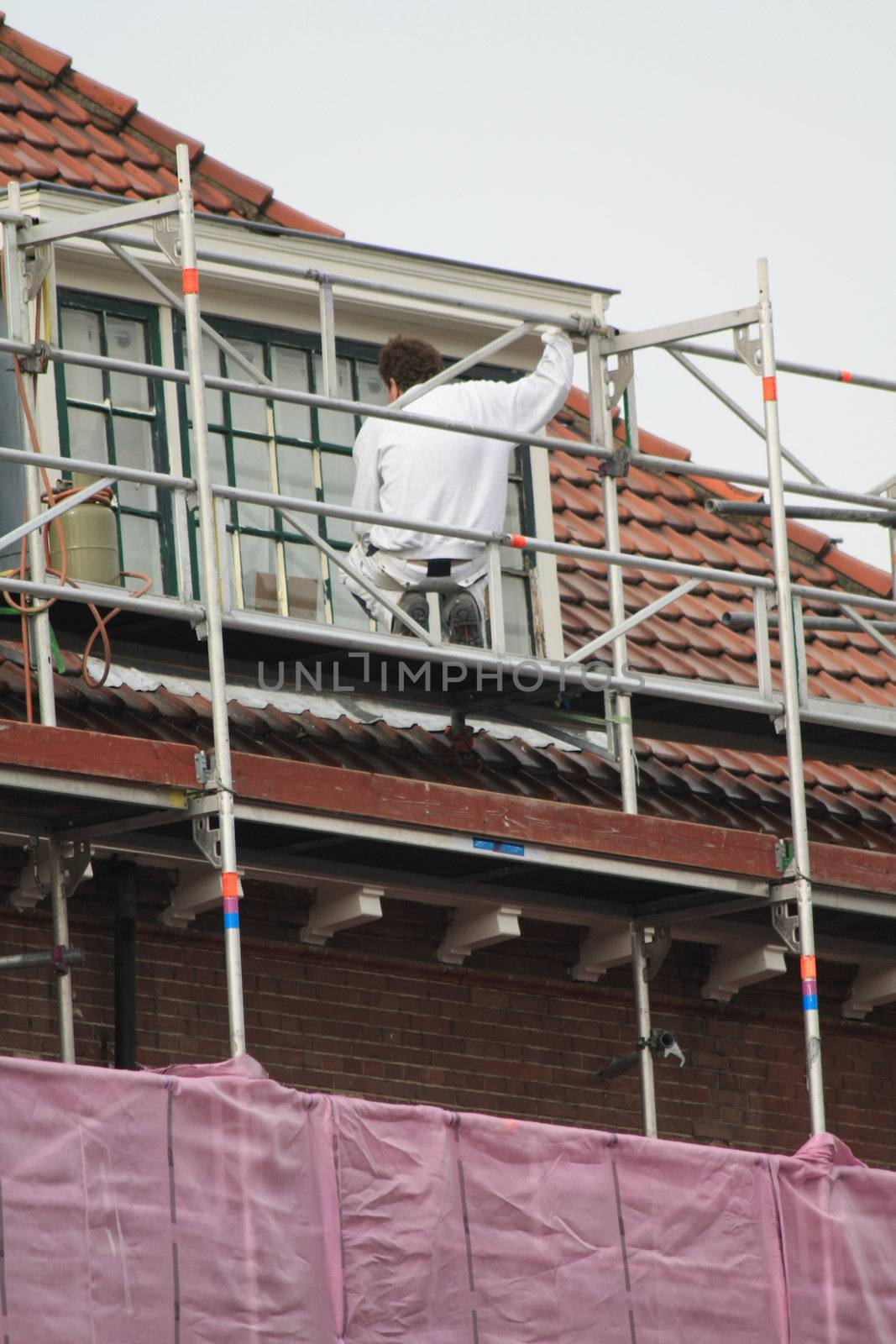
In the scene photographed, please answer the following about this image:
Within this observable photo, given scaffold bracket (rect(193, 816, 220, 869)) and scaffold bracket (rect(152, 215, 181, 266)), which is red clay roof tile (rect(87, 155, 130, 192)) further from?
scaffold bracket (rect(193, 816, 220, 869))

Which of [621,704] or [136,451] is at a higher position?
[136,451]

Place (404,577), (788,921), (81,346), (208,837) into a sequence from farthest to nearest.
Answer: (81,346) < (404,577) < (788,921) < (208,837)

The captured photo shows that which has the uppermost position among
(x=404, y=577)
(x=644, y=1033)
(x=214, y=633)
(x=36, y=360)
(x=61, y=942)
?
(x=36, y=360)

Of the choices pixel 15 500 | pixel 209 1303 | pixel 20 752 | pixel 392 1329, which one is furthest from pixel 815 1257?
pixel 15 500

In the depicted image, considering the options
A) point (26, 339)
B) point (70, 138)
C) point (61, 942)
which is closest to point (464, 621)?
point (26, 339)

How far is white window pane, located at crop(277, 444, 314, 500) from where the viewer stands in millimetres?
13344

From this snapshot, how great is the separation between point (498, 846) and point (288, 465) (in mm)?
2541

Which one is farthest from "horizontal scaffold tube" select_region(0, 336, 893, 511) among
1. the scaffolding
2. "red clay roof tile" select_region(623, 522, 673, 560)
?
"red clay roof tile" select_region(623, 522, 673, 560)

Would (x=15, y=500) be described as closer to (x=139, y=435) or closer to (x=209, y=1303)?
(x=139, y=435)

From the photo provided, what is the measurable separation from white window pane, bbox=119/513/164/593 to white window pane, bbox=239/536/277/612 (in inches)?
15.6

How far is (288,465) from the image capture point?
43.9ft

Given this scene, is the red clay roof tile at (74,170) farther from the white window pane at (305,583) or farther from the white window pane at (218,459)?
the white window pane at (305,583)

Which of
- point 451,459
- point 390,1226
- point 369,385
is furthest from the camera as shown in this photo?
point 369,385

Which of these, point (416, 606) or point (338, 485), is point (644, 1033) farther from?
point (338, 485)
